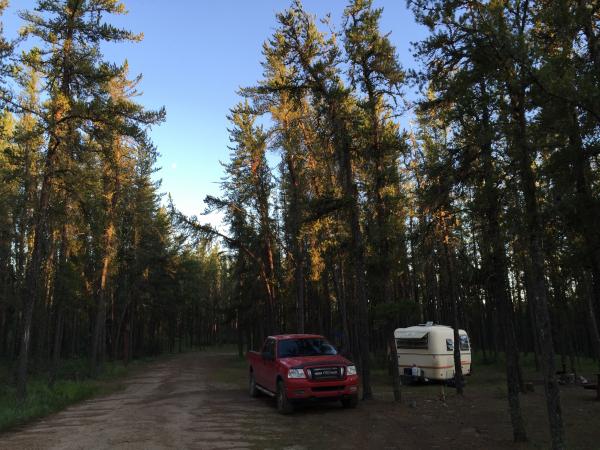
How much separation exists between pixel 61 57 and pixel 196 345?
77.5m

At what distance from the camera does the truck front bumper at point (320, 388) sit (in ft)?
38.7

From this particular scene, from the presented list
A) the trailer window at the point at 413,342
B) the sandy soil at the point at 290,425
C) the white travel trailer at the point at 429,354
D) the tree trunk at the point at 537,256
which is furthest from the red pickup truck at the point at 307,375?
the trailer window at the point at 413,342

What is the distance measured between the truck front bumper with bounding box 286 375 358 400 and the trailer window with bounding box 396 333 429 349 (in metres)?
9.54

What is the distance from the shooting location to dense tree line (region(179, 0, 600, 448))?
711 centimetres

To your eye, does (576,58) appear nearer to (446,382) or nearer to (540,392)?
(540,392)

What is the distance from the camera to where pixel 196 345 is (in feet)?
282

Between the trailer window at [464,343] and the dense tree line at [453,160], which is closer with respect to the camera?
the dense tree line at [453,160]

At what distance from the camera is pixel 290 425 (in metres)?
10.6

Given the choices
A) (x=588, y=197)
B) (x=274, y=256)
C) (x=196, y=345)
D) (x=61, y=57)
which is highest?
(x=61, y=57)

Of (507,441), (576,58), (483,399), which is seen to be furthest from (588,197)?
(483,399)

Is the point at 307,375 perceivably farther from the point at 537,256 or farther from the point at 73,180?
the point at 73,180

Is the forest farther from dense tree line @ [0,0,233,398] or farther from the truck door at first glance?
the truck door

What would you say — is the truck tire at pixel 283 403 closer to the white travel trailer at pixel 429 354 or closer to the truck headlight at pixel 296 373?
the truck headlight at pixel 296 373

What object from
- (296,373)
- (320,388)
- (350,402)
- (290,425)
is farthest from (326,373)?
(290,425)
